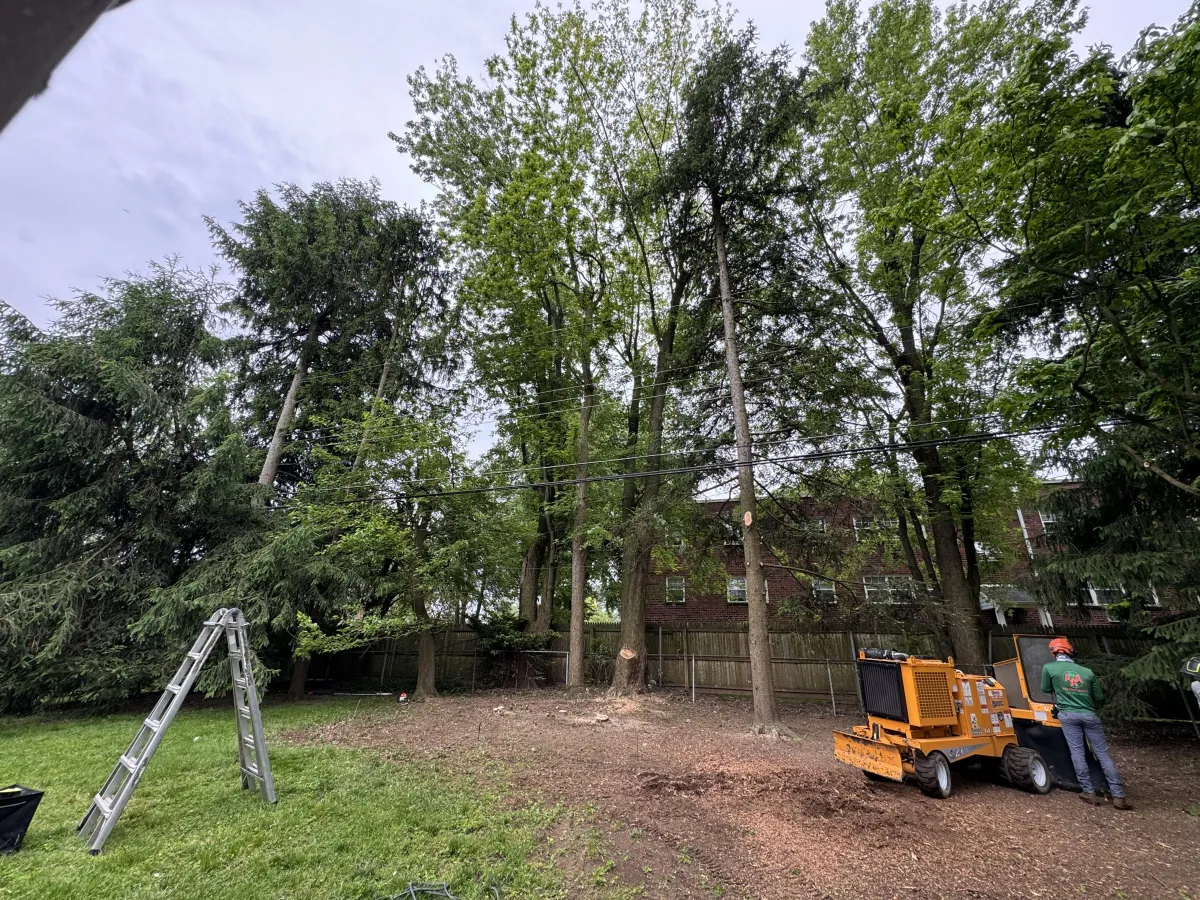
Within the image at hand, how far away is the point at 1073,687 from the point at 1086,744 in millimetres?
875

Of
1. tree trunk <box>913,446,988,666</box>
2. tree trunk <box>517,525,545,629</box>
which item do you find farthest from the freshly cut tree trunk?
tree trunk <box>913,446,988,666</box>

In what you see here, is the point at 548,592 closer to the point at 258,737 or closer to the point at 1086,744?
the point at 258,737

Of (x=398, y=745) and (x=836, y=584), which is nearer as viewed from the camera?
(x=398, y=745)

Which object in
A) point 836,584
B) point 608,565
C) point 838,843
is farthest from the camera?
point 608,565

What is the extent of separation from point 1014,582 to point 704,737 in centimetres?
772

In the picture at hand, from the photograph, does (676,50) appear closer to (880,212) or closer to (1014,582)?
(880,212)

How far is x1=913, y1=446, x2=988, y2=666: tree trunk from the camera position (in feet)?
35.8

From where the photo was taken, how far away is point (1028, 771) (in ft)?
20.3

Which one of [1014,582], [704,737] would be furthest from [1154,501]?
[704,737]

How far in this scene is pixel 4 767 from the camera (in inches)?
279

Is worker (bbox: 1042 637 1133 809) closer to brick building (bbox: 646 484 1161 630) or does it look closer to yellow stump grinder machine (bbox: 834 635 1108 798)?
yellow stump grinder machine (bbox: 834 635 1108 798)

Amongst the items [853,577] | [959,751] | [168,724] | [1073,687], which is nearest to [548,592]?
[853,577]

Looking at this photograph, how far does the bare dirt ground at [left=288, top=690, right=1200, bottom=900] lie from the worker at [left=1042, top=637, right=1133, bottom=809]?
0.23 meters

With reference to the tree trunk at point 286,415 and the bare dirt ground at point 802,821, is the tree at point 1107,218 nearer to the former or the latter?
the bare dirt ground at point 802,821
